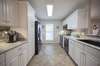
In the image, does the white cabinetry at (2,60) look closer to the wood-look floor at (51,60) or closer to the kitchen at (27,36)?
the kitchen at (27,36)

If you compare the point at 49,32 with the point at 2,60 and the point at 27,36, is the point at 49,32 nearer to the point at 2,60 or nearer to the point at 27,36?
the point at 27,36

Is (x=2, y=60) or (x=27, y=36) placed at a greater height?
(x=27, y=36)

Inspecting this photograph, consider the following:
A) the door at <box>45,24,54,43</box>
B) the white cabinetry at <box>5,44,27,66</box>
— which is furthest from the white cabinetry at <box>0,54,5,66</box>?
the door at <box>45,24,54,43</box>

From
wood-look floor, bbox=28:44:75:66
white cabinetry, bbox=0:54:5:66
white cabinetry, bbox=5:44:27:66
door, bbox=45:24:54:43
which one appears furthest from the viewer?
door, bbox=45:24:54:43

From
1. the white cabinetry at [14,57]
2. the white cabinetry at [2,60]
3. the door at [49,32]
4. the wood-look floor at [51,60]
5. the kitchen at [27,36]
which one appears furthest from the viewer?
the door at [49,32]

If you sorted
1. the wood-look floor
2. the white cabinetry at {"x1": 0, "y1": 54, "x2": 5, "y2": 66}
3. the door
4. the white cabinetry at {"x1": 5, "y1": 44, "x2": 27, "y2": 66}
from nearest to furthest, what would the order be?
the white cabinetry at {"x1": 0, "y1": 54, "x2": 5, "y2": 66} → the white cabinetry at {"x1": 5, "y1": 44, "x2": 27, "y2": 66} → the wood-look floor → the door

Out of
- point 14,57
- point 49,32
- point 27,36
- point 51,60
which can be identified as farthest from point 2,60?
point 49,32

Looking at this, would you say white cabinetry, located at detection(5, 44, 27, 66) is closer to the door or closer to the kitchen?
the kitchen

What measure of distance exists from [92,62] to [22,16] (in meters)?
2.45

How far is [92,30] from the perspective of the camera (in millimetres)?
3158

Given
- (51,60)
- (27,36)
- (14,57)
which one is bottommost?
(51,60)

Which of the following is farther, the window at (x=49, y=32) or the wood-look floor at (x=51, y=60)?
the window at (x=49, y=32)

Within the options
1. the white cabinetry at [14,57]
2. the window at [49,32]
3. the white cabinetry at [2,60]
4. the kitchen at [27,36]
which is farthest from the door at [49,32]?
the white cabinetry at [2,60]

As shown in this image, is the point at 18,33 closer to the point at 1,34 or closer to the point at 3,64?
the point at 1,34
